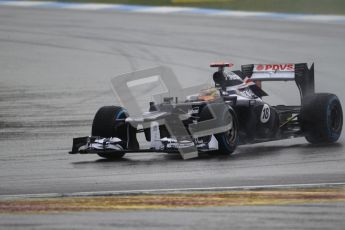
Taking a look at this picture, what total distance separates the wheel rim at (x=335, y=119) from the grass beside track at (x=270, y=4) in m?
16.7

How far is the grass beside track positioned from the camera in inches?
1200

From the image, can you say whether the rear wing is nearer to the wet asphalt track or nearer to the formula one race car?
the formula one race car

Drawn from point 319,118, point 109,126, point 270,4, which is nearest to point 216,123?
point 109,126

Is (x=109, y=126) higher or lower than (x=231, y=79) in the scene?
lower

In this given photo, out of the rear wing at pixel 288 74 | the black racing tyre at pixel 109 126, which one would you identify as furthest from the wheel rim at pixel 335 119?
the black racing tyre at pixel 109 126

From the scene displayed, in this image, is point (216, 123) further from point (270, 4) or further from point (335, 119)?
point (270, 4)

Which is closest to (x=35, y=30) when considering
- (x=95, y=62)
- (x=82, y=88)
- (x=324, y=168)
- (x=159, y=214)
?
(x=95, y=62)

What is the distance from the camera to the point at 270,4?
31500 millimetres

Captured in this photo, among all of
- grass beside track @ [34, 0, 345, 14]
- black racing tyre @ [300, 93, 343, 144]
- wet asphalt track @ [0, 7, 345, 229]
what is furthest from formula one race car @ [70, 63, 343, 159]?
grass beside track @ [34, 0, 345, 14]

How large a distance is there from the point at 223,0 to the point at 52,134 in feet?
59.0

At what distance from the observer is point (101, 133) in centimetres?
1244

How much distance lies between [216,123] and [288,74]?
97.4 inches

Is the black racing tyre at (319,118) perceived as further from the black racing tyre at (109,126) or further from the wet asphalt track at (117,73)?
the black racing tyre at (109,126)

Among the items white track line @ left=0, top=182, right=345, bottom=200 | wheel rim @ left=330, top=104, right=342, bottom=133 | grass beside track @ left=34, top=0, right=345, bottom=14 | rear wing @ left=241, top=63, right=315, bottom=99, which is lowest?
white track line @ left=0, top=182, right=345, bottom=200
